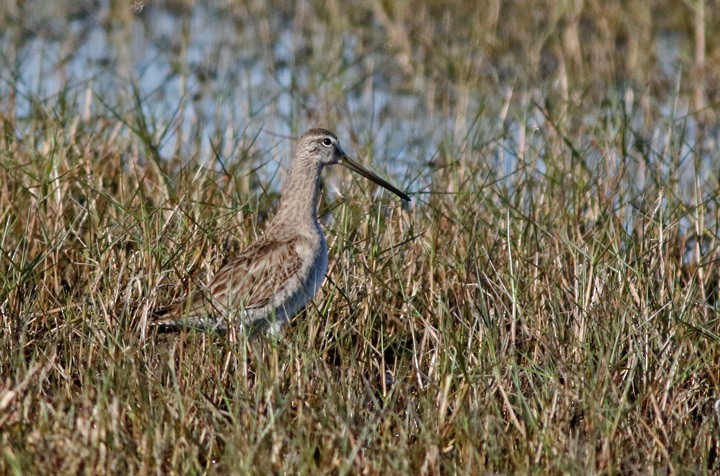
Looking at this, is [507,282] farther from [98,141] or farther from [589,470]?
[98,141]

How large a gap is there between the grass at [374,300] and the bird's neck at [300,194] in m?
0.18

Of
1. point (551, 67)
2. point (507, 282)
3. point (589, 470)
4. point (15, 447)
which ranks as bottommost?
point (15, 447)

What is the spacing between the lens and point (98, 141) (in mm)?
7523

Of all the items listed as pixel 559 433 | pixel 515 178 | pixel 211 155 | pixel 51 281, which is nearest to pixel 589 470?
pixel 559 433

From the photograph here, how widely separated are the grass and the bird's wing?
0.49 ft

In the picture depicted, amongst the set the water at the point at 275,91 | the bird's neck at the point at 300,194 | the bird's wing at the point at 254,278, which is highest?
the water at the point at 275,91

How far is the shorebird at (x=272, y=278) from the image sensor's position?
5.55 metres

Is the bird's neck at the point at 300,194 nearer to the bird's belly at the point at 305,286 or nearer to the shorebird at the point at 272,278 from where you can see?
the shorebird at the point at 272,278

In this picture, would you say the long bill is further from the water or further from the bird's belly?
the bird's belly

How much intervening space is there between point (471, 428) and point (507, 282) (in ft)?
5.11

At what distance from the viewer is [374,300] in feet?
19.2

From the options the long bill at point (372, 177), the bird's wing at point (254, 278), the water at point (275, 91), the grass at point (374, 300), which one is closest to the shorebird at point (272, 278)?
the bird's wing at point (254, 278)

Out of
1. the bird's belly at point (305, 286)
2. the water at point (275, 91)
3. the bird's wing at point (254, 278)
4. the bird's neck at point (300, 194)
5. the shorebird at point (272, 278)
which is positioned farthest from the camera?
the water at point (275, 91)

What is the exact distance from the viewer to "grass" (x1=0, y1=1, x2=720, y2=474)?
14.6 ft
